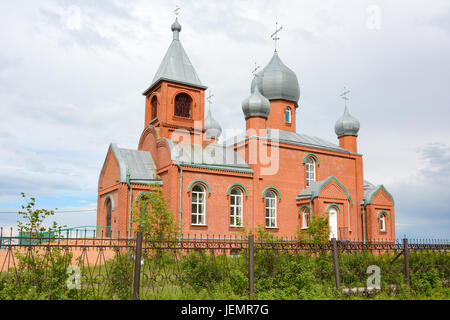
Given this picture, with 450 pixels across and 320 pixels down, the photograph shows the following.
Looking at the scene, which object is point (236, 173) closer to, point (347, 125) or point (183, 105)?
point (183, 105)

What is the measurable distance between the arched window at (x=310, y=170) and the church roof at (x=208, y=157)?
11.2 ft

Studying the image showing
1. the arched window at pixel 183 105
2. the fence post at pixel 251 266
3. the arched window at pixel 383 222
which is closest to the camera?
the fence post at pixel 251 266

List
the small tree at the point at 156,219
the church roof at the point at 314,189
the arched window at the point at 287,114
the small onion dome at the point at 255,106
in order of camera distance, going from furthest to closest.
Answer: the arched window at the point at 287,114, the small onion dome at the point at 255,106, the church roof at the point at 314,189, the small tree at the point at 156,219

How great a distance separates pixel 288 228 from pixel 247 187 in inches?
108

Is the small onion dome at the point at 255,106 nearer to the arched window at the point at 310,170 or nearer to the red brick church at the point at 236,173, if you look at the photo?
→ the red brick church at the point at 236,173

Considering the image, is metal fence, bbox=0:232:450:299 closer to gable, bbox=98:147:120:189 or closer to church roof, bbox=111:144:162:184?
church roof, bbox=111:144:162:184

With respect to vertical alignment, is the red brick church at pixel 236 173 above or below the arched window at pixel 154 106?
below

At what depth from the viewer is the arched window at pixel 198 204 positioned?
16469mm

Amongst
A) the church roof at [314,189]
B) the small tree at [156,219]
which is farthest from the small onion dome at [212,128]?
the small tree at [156,219]

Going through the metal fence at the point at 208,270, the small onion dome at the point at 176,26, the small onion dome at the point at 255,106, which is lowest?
the metal fence at the point at 208,270

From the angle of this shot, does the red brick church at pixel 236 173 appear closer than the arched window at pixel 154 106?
→ Yes

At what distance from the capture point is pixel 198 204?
16641 mm
